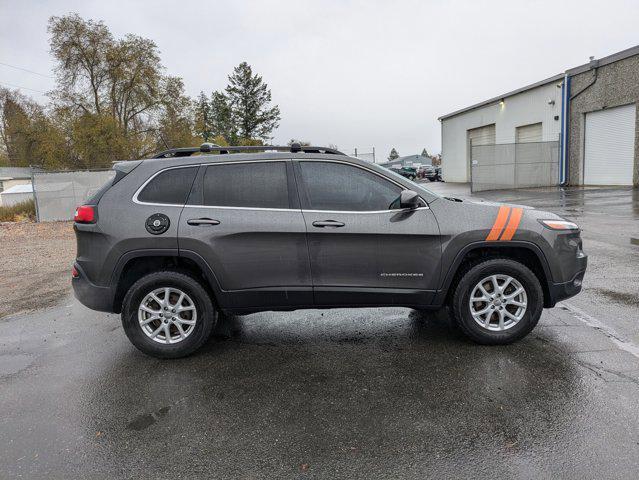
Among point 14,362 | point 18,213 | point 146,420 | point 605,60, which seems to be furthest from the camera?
point 605,60

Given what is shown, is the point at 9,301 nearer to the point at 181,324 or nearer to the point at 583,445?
the point at 181,324

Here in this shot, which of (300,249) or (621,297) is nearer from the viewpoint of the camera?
(300,249)

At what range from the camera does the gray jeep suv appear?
13.0 feet

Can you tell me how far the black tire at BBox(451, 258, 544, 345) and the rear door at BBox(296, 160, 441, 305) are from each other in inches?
10.9

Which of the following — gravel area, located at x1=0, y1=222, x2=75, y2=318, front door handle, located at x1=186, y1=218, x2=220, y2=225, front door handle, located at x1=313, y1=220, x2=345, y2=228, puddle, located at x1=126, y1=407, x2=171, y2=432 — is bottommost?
puddle, located at x1=126, y1=407, x2=171, y2=432

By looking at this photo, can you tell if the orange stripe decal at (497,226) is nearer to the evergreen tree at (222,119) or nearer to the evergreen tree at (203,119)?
the evergreen tree at (203,119)

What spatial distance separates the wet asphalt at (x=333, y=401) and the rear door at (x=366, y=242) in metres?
0.56

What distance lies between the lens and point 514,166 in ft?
81.5

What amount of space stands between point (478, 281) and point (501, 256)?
364 millimetres

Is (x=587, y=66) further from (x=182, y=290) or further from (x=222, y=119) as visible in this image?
(x=222, y=119)

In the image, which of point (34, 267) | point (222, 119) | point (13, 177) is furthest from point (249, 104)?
point (34, 267)

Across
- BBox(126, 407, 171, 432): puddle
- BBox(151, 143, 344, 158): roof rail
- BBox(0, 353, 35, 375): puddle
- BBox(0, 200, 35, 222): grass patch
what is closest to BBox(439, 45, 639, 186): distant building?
BBox(151, 143, 344, 158): roof rail

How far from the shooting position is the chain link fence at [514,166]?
24.2 metres

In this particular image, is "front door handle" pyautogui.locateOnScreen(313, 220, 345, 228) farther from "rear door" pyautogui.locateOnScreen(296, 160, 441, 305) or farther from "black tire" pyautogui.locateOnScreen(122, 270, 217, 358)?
"black tire" pyautogui.locateOnScreen(122, 270, 217, 358)
